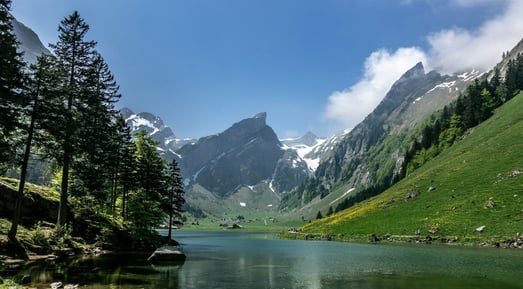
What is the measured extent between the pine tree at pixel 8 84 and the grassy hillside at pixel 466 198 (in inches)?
2848

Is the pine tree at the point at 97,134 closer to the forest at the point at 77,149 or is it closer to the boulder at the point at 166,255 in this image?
the forest at the point at 77,149

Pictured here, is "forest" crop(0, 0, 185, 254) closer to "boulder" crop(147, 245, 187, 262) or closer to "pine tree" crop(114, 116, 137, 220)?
"pine tree" crop(114, 116, 137, 220)

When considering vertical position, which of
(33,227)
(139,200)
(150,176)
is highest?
(150,176)

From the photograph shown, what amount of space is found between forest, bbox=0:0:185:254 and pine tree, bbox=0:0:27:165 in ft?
0.26

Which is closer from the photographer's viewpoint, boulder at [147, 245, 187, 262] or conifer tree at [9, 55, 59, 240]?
conifer tree at [9, 55, 59, 240]

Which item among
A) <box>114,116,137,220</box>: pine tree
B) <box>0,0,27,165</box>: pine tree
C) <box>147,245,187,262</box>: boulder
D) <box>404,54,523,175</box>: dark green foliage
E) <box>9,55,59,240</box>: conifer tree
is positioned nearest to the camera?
<box>0,0,27,165</box>: pine tree

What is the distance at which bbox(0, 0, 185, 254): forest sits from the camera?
34.4 m

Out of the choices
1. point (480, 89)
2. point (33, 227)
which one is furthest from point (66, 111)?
point (480, 89)

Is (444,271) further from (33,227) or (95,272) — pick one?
(33,227)

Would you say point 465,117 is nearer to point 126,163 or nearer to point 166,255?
point 126,163

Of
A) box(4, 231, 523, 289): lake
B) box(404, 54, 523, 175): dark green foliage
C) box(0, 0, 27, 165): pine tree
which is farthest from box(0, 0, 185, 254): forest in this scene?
box(404, 54, 523, 175): dark green foliage

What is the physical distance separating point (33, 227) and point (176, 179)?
138ft

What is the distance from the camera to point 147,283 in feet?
93.2

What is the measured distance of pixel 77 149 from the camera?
146 ft
